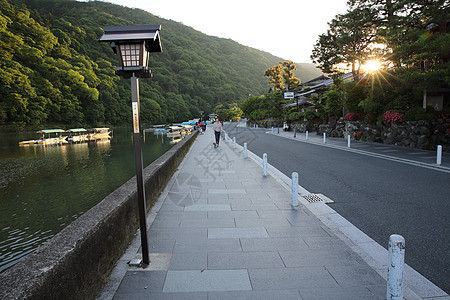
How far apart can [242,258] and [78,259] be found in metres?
2.07

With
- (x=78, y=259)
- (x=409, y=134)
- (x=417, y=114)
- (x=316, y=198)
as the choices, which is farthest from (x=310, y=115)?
(x=78, y=259)

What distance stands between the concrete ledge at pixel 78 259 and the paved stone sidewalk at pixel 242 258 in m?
0.23

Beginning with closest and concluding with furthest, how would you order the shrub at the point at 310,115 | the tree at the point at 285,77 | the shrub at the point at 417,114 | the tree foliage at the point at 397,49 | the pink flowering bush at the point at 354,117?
the tree foliage at the point at 397,49
the shrub at the point at 417,114
the pink flowering bush at the point at 354,117
the shrub at the point at 310,115
the tree at the point at 285,77

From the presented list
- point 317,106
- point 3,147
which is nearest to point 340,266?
point 317,106

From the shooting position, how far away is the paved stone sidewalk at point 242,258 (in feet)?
10.2

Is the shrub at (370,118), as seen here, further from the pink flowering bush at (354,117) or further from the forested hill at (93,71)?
the forested hill at (93,71)

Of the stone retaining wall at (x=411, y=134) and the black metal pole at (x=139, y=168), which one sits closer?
the black metal pole at (x=139, y=168)

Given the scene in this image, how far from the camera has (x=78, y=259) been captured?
9.09 feet

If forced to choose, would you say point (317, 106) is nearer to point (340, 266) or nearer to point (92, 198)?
point (92, 198)

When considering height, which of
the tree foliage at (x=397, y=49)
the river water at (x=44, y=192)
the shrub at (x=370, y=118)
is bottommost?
the river water at (x=44, y=192)

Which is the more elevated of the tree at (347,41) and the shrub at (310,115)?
the tree at (347,41)

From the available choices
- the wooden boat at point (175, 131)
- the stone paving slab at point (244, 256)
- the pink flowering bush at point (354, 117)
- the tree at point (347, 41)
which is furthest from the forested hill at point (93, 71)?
the stone paving slab at point (244, 256)

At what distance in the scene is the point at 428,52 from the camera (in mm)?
15422

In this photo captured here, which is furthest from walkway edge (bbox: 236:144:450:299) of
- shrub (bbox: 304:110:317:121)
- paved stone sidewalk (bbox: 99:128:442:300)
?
shrub (bbox: 304:110:317:121)
